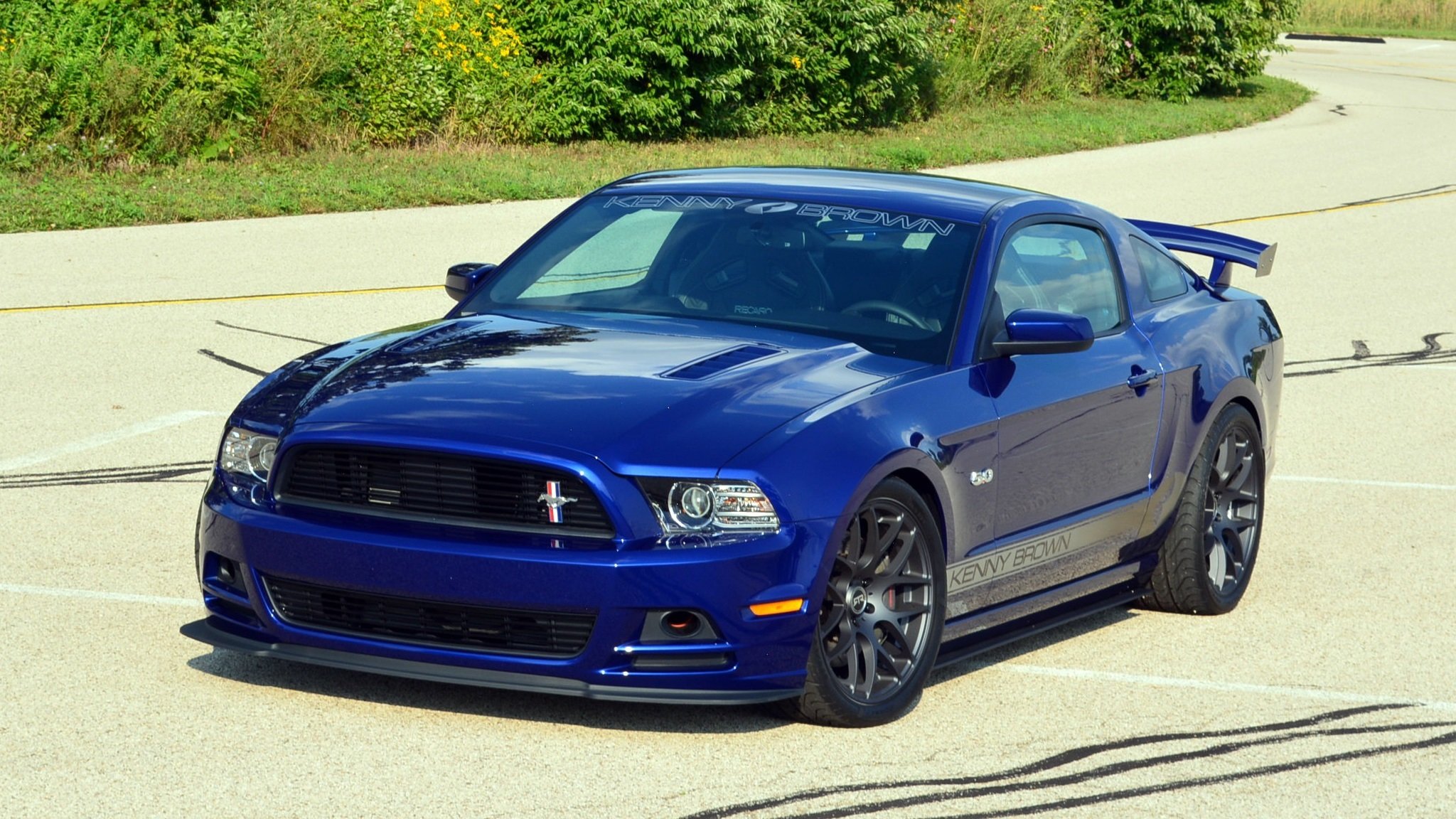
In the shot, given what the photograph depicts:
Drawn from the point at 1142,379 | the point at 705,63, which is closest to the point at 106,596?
the point at 1142,379

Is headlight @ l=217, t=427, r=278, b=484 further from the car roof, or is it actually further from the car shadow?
the car roof

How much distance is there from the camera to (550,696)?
5.66 m

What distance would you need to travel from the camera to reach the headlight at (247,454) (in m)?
5.49

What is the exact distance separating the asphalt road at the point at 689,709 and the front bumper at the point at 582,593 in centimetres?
19

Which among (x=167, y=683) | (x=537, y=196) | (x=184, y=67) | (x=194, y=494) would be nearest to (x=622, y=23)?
(x=537, y=196)

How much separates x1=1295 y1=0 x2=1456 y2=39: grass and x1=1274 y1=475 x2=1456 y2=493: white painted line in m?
53.8

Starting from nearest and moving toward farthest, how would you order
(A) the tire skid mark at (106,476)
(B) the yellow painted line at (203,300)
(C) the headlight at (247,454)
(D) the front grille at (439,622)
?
(D) the front grille at (439,622)
(C) the headlight at (247,454)
(A) the tire skid mark at (106,476)
(B) the yellow painted line at (203,300)

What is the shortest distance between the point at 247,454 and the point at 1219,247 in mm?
4248

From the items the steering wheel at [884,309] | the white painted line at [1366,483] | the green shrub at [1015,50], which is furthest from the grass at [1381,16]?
the steering wheel at [884,309]

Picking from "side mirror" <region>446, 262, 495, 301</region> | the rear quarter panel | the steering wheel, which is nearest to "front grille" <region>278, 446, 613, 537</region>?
the steering wheel

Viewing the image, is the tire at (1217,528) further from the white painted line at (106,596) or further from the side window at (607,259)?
the white painted line at (106,596)

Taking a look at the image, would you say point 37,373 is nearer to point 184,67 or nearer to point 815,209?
point 815,209

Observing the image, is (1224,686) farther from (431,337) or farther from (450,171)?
(450,171)

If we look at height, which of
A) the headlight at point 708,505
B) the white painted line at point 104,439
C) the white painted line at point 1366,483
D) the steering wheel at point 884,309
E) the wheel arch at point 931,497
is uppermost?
the steering wheel at point 884,309
